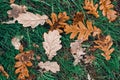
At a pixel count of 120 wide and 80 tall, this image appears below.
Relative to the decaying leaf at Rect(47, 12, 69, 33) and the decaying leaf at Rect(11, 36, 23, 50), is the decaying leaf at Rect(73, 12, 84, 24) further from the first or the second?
the decaying leaf at Rect(11, 36, 23, 50)

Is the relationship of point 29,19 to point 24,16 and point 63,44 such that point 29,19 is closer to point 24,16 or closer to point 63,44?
point 24,16

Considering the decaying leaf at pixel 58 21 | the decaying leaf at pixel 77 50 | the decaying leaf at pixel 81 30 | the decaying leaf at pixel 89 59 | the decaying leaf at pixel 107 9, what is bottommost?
the decaying leaf at pixel 89 59

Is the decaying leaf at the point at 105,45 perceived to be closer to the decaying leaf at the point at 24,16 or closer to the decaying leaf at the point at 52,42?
the decaying leaf at the point at 52,42

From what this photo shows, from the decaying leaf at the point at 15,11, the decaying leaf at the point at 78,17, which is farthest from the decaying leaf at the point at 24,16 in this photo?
the decaying leaf at the point at 78,17

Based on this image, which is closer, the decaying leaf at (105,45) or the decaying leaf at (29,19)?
the decaying leaf at (29,19)

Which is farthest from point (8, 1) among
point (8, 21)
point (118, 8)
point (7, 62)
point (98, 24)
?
point (118, 8)

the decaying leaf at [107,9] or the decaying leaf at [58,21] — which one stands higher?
the decaying leaf at [107,9]

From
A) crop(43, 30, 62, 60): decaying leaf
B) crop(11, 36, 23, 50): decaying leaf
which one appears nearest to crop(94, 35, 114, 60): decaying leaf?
crop(43, 30, 62, 60): decaying leaf
